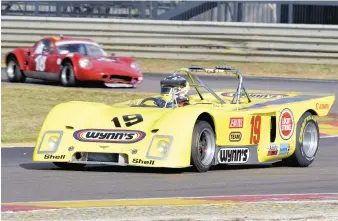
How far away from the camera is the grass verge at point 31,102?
1691 cm

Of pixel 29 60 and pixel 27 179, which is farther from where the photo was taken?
pixel 29 60

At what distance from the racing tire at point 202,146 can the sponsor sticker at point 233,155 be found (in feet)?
0.63

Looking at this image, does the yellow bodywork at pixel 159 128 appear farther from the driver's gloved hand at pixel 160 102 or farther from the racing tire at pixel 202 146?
the driver's gloved hand at pixel 160 102

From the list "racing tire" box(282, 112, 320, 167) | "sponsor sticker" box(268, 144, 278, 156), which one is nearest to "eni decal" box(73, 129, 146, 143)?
"sponsor sticker" box(268, 144, 278, 156)

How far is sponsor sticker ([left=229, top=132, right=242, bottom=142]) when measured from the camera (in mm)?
11859

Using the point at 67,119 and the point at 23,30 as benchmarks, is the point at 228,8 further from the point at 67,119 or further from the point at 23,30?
the point at 67,119

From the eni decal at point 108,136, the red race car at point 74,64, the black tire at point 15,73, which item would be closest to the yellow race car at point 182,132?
the eni decal at point 108,136

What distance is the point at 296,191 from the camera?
1002 cm

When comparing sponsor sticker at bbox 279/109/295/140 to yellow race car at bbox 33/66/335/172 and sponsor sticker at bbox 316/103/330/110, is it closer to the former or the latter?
yellow race car at bbox 33/66/335/172

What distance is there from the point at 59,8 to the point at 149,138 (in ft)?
68.2

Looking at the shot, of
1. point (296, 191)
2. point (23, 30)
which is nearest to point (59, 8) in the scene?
point (23, 30)

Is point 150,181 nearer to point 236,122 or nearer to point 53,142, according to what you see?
point 53,142

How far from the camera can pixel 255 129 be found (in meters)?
12.1

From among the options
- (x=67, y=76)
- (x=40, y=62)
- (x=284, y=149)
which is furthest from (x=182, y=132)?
(x=40, y=62)
